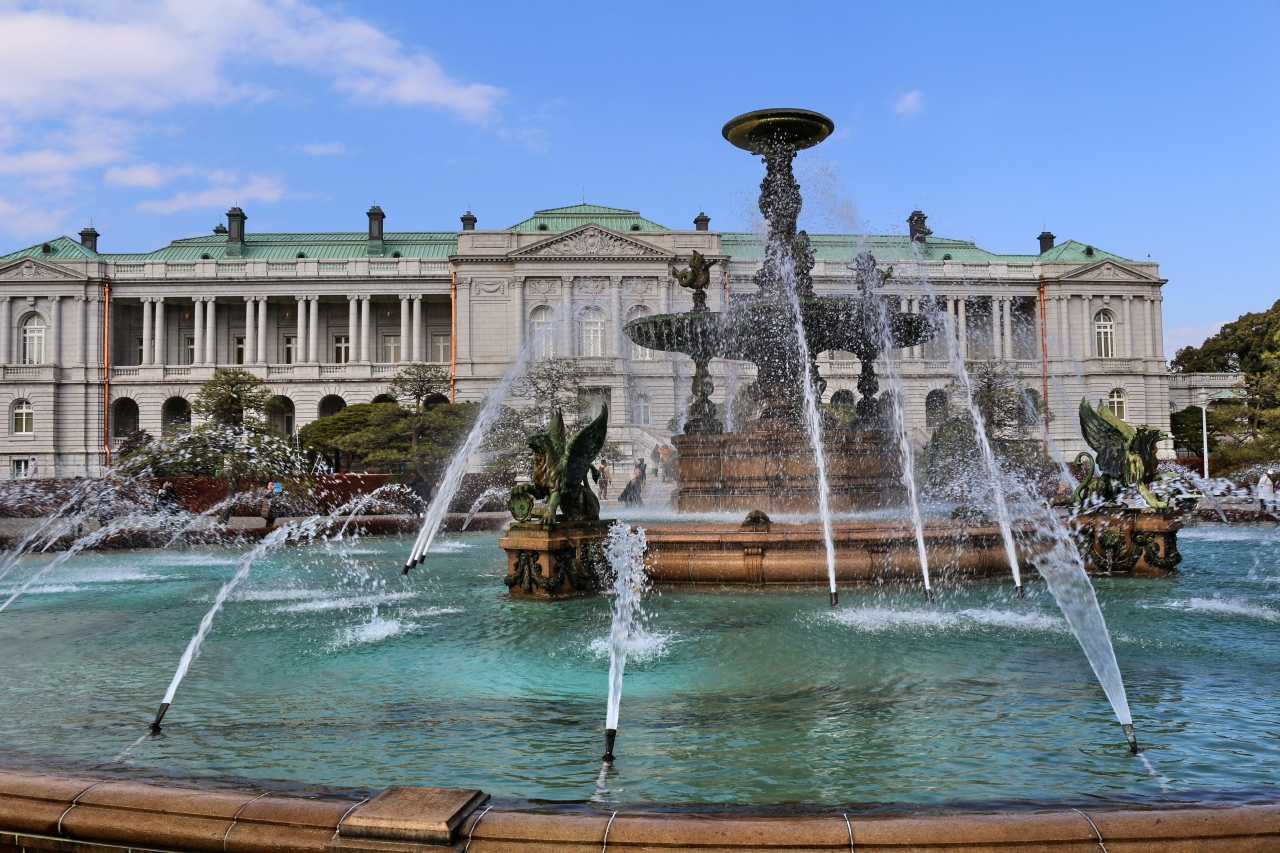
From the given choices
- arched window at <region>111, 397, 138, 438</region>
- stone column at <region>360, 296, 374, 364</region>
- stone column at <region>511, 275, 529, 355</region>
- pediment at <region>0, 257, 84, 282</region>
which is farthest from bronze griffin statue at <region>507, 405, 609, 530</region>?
pediment at <region>0, 257, 84, 282</region>

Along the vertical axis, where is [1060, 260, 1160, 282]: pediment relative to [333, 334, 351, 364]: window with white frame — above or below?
above

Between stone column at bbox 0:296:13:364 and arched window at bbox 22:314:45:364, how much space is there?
2.65ft

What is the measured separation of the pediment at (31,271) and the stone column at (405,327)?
21.9 m

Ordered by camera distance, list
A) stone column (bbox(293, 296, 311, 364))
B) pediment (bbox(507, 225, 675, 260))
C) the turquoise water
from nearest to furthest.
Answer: the turquoise water, pediment (bbox(507, 225, 675, 260)), stone column (bbox(293, 296, 311, 364))

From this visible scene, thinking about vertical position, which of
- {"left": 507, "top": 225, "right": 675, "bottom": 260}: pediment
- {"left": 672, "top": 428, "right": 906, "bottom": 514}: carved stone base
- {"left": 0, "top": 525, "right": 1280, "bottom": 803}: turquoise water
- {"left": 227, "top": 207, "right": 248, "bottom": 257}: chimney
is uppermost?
{"left": 227, "top": 207, "right": 248, "bottom": 257}: chimney

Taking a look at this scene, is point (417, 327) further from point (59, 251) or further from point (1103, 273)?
point (1103, 273)

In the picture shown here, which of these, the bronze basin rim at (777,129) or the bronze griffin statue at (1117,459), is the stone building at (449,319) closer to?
the bronze basin rim at (777,129)

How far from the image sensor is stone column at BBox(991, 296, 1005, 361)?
63125mm

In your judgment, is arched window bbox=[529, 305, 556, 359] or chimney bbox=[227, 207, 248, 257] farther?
chimney bbox=[227, 207, 248, 257]

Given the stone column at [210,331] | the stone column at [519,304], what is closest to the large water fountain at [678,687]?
the stone column at [519,304]

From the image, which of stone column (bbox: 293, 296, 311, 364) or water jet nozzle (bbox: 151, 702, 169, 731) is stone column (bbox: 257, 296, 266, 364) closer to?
stone column (bbox: 293, 296, 311, 364)

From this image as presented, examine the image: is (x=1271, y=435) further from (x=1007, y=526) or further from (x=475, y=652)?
(x=475, y=652)

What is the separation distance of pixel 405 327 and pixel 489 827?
65866mm

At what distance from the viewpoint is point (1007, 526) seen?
33.0 ft
